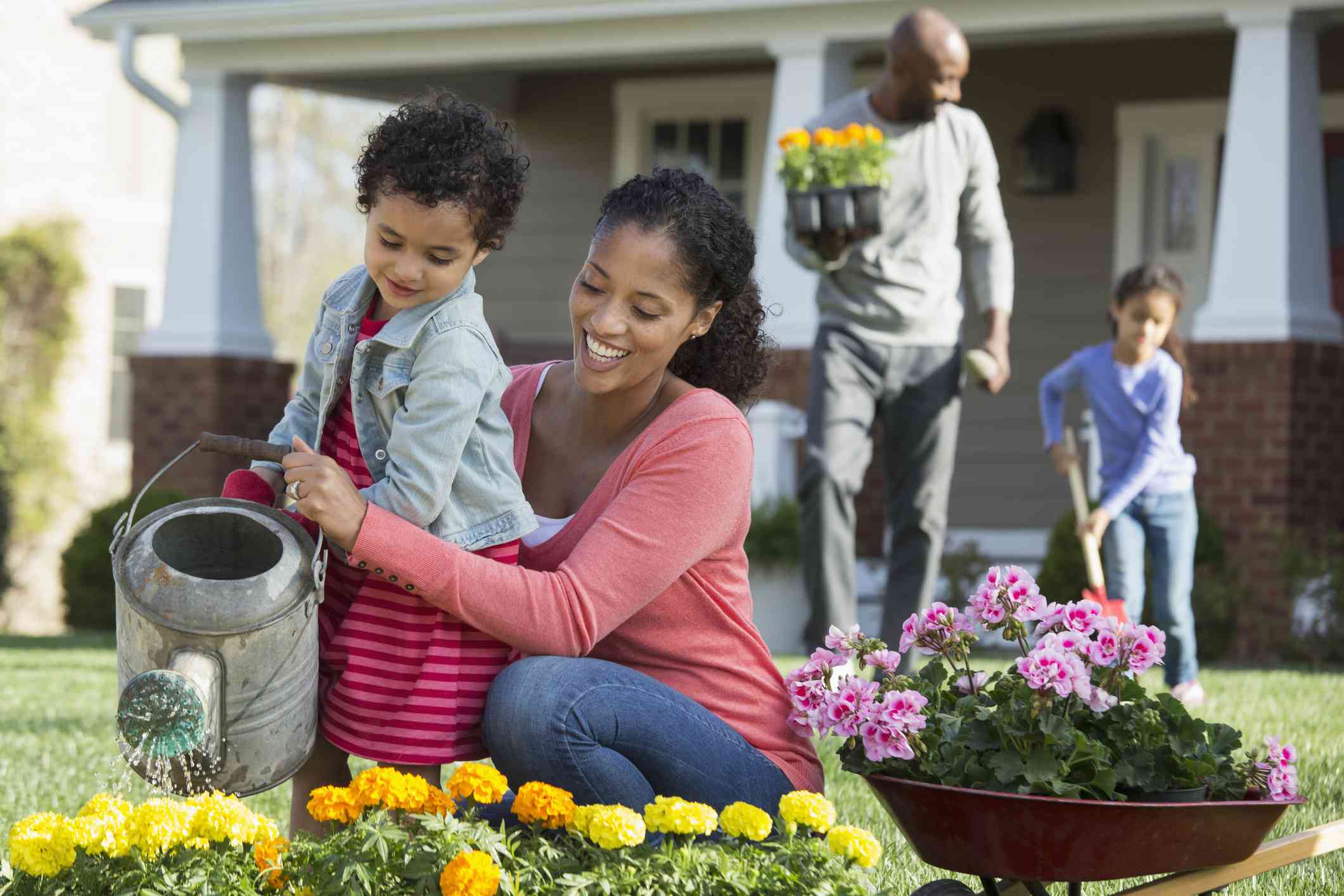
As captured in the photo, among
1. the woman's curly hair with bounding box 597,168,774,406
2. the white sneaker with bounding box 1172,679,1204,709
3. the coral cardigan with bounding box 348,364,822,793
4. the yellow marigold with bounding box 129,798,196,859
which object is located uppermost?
the woman's curly hair with bounding box 597,168,774,406

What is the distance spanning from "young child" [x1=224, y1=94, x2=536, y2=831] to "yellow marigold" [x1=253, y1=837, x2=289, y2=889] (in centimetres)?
25

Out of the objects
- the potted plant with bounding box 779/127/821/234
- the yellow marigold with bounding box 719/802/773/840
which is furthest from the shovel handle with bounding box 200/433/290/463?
the potted plant with bounding box 779/127/821/234

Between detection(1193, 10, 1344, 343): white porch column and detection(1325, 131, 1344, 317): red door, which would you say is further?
detection(1325, 131, 1344, 317): red door

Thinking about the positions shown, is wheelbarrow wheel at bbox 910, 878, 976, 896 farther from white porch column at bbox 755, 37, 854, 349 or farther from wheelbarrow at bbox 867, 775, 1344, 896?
white porch column at bbox 755, 37, 854, 349

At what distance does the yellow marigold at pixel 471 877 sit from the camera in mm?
2271

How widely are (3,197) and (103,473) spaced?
3.05 meters

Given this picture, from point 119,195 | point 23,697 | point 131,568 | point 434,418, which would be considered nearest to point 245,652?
point 131,568

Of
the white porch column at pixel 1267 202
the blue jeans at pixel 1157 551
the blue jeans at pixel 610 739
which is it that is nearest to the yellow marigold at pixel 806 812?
the blue jeans at pixel 610 739

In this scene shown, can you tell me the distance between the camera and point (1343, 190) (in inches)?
426

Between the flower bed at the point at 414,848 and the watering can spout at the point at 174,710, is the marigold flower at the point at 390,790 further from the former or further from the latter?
the watering can spout at the point at 174,710

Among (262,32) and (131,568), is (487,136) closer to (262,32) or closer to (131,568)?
(131,568)

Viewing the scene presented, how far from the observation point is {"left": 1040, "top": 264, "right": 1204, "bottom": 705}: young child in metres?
6.62

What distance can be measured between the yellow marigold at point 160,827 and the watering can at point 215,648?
0.23 ft

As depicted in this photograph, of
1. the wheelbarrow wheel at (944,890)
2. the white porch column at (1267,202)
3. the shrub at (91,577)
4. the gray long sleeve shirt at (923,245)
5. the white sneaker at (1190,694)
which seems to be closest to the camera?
the wheelbarrow wheel at (944,890)
